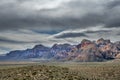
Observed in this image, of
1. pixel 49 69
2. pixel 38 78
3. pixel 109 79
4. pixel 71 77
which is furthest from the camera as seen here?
pixel 109 79

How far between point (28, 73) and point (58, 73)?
1277 cm

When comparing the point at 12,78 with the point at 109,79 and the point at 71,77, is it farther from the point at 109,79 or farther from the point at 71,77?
the point at 109,79

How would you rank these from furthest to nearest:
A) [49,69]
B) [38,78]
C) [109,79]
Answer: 1. [109,79]
2. [49,69]
3. [38,78]

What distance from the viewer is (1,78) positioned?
9625 cm

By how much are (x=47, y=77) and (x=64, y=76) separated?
8533mm

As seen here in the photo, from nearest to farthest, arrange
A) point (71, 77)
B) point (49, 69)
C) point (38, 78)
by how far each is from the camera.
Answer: point (38, 78)
point (71, 77)
point (49, 69)

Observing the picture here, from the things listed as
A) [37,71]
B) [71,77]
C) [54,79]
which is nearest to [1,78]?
[37,71]

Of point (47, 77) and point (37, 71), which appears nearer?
point (47, 77)

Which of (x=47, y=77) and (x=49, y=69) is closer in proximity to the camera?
(x=47, y=77)

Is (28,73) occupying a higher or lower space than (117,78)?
higher

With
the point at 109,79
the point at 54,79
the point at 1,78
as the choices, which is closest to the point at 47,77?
the point at 54,79

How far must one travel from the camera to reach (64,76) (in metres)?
98.6

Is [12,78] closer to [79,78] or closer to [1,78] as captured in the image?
[1,78]

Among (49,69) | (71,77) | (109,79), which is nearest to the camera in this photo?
(71,77)
